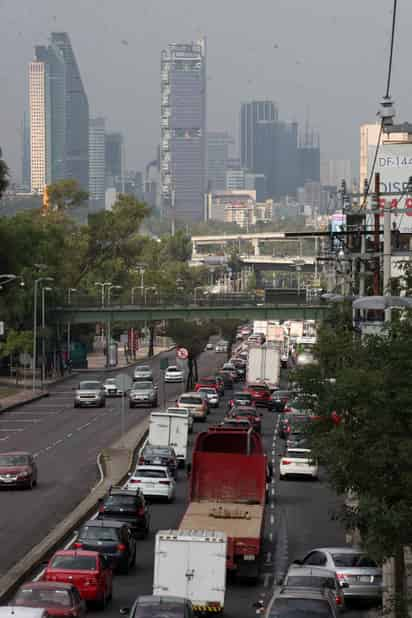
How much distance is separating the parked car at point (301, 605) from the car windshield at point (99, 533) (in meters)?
7.92

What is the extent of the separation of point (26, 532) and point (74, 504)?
213 inches

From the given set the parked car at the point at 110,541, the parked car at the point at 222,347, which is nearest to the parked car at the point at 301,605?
the parked car at the point at 110,541

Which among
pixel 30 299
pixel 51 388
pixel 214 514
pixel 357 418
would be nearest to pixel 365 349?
pixel 357 418

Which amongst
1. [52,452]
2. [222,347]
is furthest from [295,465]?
[222,347]

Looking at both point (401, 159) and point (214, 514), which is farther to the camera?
point (401, 159)

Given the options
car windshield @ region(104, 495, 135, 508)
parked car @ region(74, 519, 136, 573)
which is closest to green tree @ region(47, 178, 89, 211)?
car windshield @ region(104, 495, 135, 508)

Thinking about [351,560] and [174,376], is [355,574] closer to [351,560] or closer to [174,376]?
[351,560]

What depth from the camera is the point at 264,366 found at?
91188 millimetres

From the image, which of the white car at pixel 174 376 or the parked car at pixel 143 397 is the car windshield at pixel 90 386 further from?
the white car at pixel 174 376

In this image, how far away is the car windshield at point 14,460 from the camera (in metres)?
45.6

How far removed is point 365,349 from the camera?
2395 centimetres

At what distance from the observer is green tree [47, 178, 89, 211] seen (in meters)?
167

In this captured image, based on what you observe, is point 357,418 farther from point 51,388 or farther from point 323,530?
point 51,388

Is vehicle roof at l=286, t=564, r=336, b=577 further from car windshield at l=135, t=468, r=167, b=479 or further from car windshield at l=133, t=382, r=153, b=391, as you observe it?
car windshield at l=133, t=382, r=153, b=391
